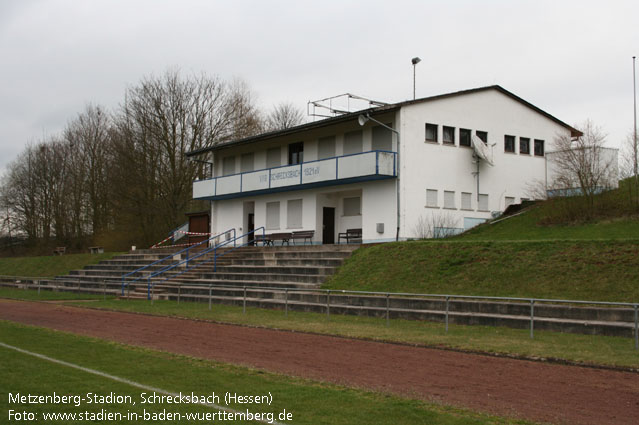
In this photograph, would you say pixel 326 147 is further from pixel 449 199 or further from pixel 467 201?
pixel 467 201

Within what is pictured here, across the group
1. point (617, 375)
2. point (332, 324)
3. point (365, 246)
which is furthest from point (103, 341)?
point (365, 246)

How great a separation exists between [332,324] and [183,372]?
305 inches

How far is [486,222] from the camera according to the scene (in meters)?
31.0

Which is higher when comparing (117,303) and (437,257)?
(437,257)

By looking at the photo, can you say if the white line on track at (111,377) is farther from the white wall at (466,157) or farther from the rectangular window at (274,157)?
the rectangular window at (274,157)

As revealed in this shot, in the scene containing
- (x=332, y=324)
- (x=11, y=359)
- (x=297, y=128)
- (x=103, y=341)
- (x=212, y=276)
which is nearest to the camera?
(x=11, y=359)

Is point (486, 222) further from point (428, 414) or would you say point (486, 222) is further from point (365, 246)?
point (428, 414)

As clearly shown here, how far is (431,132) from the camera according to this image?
30.8 metres

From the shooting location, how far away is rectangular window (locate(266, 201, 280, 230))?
36750mm

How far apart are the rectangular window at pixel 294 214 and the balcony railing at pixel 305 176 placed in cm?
102

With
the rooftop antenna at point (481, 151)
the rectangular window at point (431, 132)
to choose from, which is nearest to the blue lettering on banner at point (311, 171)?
the rectangular window at point (431, 132)

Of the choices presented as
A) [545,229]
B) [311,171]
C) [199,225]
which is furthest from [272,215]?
[545,229]

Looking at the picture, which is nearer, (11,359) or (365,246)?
(11,359)

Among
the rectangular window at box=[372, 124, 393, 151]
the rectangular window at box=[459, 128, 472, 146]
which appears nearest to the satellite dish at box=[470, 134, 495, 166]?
the rectangular window at box=[459, 128, 472, 146]
